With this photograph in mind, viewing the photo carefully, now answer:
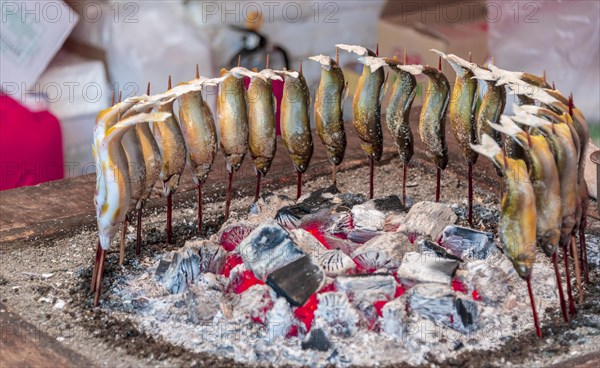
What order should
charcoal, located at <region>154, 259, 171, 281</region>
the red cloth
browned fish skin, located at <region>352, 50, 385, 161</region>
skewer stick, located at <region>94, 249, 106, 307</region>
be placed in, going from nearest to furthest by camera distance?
skewer stick, located at <region>94, 249, 106, 307</region>
charcoal, located at <region>154, 259, 171, 281</region>
browned fish skin, located at <region>352, 50, 385, 161</region>
the red cloth

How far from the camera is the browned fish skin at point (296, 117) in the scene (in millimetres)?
2693

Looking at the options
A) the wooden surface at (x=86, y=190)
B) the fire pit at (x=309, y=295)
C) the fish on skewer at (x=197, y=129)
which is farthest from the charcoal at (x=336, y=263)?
the wooden surface at (x=86, y=190)

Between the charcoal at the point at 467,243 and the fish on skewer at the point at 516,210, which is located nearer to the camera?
the fish on skewer at the point at 516,210

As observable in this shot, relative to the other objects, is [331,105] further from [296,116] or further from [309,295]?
[309,295]

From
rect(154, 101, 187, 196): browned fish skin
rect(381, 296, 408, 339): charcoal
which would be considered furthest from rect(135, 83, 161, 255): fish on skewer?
rect(381, 296, 408, 339): charcoal

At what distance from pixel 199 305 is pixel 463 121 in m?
0.94

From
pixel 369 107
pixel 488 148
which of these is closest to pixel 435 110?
pixel 369 107

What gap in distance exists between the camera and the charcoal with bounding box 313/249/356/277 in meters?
2.43

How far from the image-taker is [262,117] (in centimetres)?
271

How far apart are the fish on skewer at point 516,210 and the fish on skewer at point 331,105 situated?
0.71 metres

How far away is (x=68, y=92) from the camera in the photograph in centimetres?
423

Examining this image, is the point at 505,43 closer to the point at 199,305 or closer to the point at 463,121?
the point at 463,121

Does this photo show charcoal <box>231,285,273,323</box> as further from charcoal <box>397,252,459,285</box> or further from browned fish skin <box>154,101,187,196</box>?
browned fish skin <box>154,101,187,196</box>

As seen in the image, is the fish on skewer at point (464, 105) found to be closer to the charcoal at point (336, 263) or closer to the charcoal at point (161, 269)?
the charcoal at point (336, 263)
